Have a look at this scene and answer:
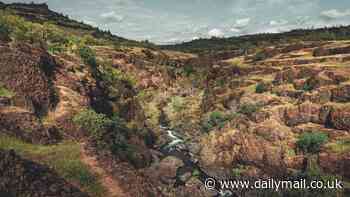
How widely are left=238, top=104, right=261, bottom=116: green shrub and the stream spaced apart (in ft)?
47.0

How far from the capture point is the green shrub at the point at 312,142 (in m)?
46.1

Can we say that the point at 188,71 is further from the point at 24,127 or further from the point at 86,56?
the point at 24,127

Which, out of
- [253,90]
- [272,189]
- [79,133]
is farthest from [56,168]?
[253,90]

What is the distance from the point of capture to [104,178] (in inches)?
728

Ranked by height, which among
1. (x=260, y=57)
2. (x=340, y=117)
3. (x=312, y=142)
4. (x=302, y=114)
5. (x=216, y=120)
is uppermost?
(x=260, y=57)

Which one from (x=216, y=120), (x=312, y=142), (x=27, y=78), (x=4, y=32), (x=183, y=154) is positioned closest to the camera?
(x=27, y=78)

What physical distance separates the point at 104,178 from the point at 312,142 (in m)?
38.2

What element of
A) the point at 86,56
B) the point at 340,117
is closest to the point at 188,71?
the point at 86,56

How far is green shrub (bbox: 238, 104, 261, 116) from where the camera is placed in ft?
204

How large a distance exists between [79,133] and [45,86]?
774 centimetres

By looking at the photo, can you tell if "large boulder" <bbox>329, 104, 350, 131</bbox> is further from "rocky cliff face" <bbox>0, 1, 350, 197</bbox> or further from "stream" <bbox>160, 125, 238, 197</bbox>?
"stream" <bbox>160, 125, 238, 197</bbox>

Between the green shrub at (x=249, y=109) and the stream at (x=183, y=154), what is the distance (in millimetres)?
14329

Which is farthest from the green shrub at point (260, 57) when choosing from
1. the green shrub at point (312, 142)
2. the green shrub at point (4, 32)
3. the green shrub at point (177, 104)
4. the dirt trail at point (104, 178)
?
the dirt trail at point (104, 178)

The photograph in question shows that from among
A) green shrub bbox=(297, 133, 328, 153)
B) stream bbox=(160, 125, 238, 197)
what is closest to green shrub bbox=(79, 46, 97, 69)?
stream bbox=(160, 125, 238, 197)
